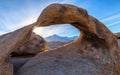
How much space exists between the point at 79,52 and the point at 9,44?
1344mm

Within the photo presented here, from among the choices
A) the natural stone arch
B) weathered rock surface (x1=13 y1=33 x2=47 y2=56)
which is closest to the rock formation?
weathered rock surface (x1=13 y1=33 x2=47 y2=56)

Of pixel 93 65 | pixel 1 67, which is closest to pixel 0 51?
pixel 1 67

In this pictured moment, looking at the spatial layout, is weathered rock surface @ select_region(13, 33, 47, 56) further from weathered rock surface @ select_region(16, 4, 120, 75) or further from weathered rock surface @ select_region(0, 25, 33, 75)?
weathered rock surface @ select_region(0, 25, 33, 75)

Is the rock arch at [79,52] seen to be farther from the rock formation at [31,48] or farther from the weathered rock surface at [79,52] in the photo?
the rock formation at [31,48]

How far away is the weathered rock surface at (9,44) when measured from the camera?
3211mm

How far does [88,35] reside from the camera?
167 inches

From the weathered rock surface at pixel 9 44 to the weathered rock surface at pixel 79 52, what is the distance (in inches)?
9.6

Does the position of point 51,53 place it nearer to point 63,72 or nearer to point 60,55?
point 60,55

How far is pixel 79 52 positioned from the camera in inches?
166

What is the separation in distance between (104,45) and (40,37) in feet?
4.54

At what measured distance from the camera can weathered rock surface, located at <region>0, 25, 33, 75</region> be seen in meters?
3.21

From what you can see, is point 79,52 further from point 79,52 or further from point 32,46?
point 32,46

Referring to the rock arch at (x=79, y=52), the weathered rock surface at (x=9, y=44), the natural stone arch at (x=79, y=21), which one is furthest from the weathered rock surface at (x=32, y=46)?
the weathered rock surface at (x=9, y=44)

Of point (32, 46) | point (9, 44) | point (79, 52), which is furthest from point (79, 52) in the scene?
point (9, 44)
